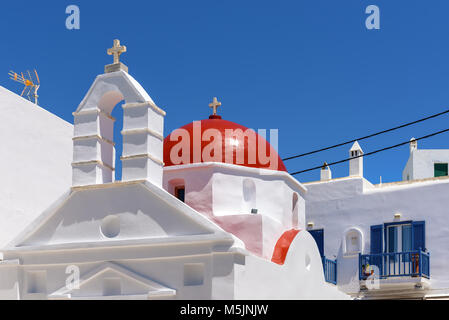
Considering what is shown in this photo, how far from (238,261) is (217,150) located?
12.2ft

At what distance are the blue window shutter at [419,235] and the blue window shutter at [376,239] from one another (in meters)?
1.14

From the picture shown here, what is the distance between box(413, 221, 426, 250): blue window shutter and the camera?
83.8 feet

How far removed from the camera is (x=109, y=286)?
663 inches

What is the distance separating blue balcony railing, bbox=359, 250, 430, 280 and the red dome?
7.56 meters

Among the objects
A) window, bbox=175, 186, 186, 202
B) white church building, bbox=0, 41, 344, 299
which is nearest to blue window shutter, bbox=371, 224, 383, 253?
white church building, bbox=0, 41, 344, 299

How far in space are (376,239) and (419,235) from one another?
144 centimetres

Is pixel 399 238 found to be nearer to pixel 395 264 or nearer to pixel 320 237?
pixel 395 264

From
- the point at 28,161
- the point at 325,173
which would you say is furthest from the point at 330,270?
the point at 28,161

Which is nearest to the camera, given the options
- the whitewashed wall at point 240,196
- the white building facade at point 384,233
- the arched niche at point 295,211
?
the whitewashed wall at point 240,196

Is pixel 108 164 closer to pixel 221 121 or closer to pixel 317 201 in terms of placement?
pixel 221 121

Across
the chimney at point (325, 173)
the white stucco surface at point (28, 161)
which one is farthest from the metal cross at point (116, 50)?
the chimney at point (325, 173)

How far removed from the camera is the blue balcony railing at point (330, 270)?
26.7 m

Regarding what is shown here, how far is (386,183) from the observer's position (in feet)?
89.1

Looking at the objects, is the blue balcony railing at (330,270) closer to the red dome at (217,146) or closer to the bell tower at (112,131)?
the red dome at (217,146)
